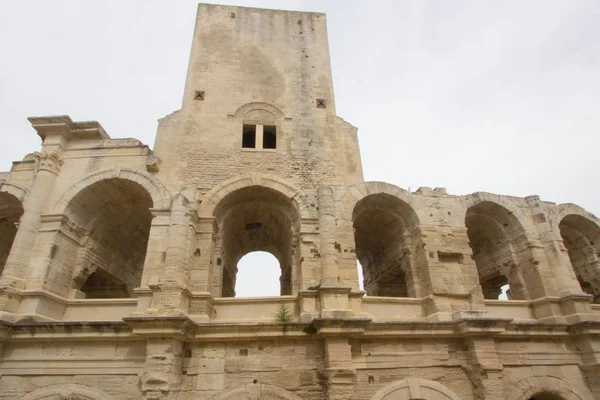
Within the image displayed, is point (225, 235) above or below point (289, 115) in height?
below

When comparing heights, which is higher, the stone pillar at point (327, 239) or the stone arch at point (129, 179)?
the stone arch at point (129, 179)

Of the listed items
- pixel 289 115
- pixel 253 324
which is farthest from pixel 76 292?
pixel 289 115

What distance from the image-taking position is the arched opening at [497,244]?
412 inches

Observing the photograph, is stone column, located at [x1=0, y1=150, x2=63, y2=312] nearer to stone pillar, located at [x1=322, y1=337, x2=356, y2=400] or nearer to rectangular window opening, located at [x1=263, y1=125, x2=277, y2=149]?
rectangular window opening, located at [x1=263, y1=125, x2=277, y2=149]

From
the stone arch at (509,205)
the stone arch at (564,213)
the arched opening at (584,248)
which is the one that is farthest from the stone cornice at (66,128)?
the arched opening at (584,248)

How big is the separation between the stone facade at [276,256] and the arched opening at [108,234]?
0.05 meters

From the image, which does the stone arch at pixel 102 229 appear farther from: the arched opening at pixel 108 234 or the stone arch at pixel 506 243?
the stone arch at pixel 506 243

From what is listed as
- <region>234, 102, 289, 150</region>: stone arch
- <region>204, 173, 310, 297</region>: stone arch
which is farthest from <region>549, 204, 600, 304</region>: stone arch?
<region>234, 102, 289, 150</region>: stone arch

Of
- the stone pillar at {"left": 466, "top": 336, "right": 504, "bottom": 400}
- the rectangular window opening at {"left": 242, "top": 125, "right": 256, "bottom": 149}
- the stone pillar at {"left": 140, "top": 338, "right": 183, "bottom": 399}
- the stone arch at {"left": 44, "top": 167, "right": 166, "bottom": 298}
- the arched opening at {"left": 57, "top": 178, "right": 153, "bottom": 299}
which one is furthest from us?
the rectangular window opening at {"left": 242, "top": 125, "right": 256, "bottom": 149}

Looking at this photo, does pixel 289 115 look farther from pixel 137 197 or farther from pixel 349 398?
pixel 349 398

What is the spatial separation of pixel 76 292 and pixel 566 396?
37.4 ft

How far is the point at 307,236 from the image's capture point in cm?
919

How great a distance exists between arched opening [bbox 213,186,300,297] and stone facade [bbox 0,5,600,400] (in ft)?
0.24

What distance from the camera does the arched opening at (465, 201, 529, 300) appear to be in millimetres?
10469
